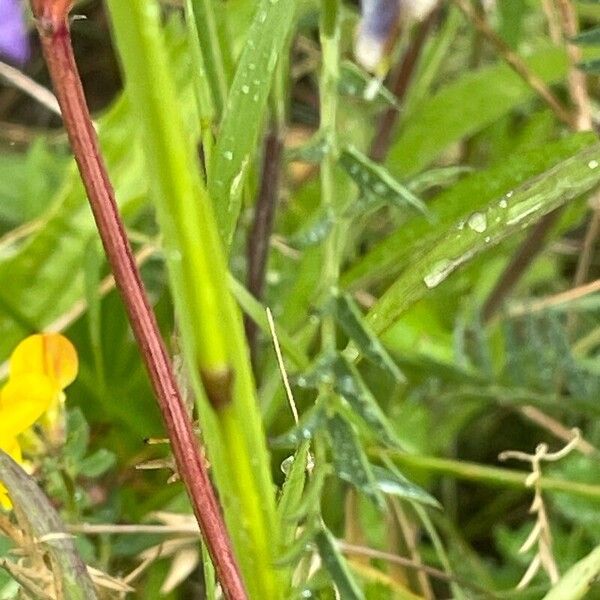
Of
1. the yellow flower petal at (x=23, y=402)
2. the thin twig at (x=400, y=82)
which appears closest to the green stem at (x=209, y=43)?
the yellow flower petal at (x=23, y=402)

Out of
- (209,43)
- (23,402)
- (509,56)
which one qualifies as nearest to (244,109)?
(209,43)

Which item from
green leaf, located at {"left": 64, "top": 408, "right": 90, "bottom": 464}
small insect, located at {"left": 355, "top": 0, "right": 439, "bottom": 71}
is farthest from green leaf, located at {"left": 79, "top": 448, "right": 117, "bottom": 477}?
small insect, located at {"left": 355, "top": 0, "right": 439, "bottom": 71}

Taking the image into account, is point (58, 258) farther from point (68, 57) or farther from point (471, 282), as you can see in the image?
point (68, 57)

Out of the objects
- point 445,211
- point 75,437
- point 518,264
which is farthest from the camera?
point 518,264

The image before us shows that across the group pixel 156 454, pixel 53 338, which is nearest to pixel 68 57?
pixel 53 338

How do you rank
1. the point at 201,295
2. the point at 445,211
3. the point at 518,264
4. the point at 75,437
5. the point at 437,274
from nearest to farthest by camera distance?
the point at 201,295 → the point at 437,274 → the point at 75,437 → the point at 445,211 → the point at 518,264

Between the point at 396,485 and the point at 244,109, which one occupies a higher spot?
the point at 244,109

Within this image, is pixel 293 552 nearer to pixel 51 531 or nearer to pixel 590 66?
pixel 51 531

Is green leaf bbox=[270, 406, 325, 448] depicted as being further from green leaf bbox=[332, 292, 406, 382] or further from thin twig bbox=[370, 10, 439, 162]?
thin twig bbox=[370, 10, 439, 162]
